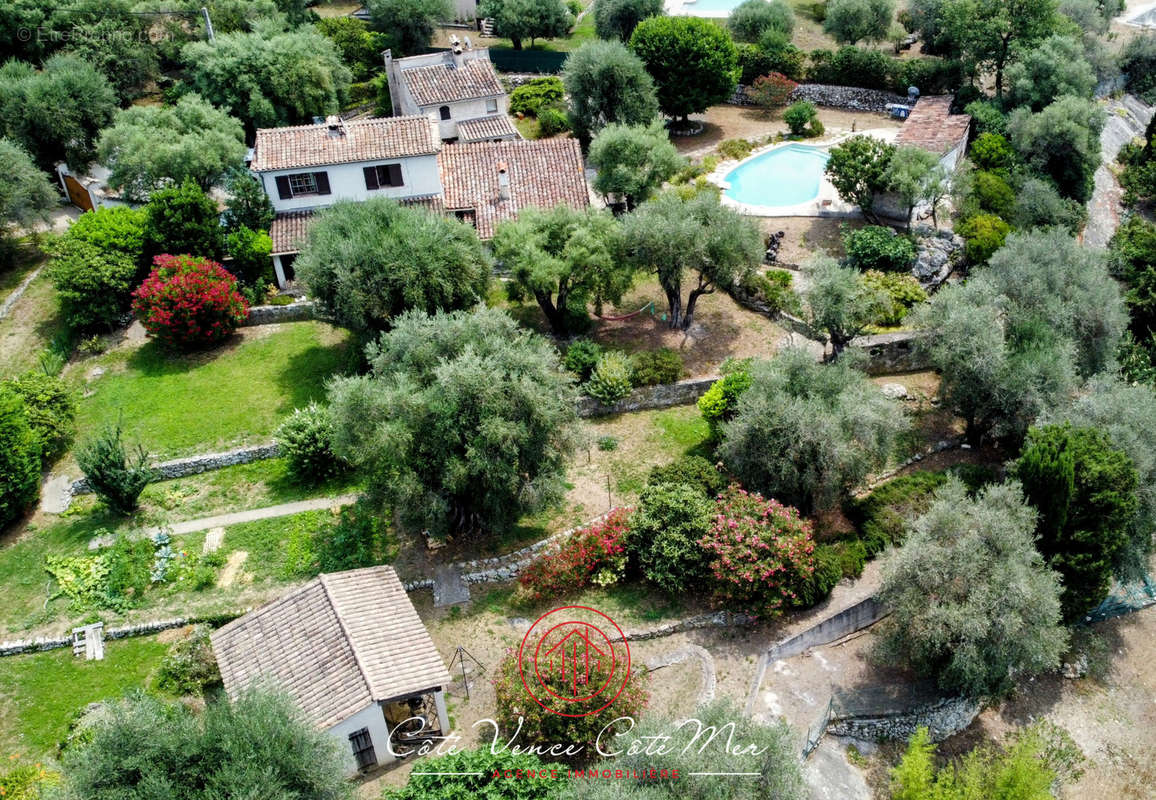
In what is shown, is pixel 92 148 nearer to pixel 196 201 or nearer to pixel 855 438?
pixel 196 201

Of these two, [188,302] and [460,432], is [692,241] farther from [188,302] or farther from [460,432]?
[188,302]

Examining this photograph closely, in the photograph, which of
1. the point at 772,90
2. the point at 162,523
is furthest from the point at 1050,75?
the point at 162,523

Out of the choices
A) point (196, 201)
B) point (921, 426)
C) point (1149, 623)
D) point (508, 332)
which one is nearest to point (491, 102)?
point (196, 201)

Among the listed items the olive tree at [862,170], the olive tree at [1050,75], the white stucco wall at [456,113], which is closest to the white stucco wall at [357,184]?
the white stucco wall at [456,113]

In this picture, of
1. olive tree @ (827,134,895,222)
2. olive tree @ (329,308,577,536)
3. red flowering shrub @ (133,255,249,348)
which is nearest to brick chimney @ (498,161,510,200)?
red flowering shrub @ (133,255,249,348)

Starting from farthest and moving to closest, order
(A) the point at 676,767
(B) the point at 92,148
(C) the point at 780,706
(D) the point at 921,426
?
(B) the point at 92,148
(D) the point at 921,426
(C) the point at 780,706
(A) the point at 676,767

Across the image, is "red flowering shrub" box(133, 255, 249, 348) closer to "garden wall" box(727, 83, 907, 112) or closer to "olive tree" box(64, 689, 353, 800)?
"olive tree" box(64, 689, 353, 800)
